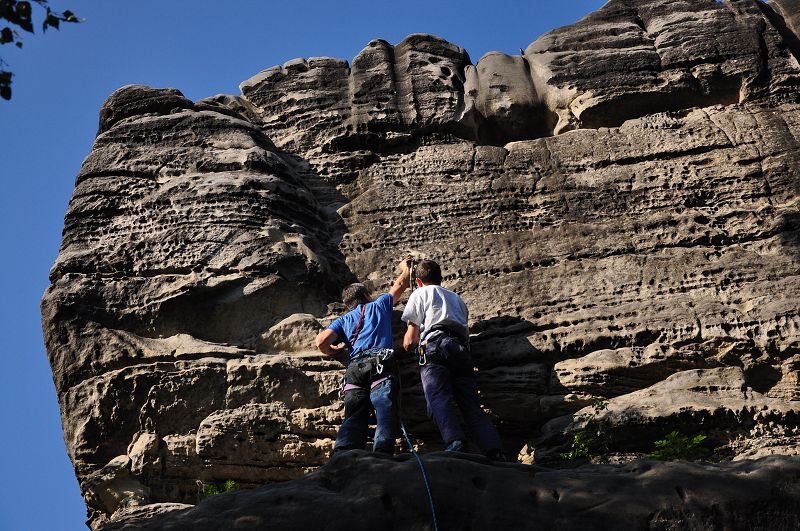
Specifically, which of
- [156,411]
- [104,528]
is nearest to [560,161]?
[156,411]

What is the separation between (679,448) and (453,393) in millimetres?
1895

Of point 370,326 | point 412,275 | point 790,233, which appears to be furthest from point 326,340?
point 790,233

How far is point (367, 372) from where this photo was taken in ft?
28.2

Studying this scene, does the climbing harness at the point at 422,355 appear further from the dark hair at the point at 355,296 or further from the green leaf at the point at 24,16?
the green leaf at the point at 24,16

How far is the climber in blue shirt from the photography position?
834cm

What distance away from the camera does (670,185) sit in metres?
11.0

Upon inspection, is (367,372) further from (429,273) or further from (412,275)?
(412,275)

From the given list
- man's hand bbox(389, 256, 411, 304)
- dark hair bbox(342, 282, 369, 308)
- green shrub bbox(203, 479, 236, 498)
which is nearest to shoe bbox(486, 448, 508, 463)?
man's hand bbox(389, 256, 411, 304)

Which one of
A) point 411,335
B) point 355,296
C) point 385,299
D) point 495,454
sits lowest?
point 495,454

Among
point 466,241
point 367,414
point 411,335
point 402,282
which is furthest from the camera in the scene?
point 466,241

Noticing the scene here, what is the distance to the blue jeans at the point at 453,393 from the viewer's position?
323 inches

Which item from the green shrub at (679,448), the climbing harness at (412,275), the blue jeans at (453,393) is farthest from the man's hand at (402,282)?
the green shrub at (679,448)

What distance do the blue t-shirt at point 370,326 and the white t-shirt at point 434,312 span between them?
0.19m

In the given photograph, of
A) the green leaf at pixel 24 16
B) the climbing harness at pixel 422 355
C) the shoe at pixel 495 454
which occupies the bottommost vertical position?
the shoe at pixel 495 454
